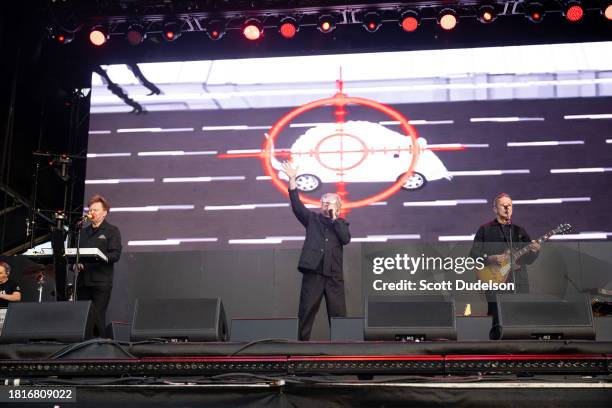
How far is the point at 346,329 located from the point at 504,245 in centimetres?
244

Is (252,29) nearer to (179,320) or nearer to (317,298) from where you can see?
(317,298)

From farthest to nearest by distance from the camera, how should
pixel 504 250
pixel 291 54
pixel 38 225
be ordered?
pixel 38 225 < pixel 291 54 < pixel 504 250

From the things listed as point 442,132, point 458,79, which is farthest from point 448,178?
point 458,79

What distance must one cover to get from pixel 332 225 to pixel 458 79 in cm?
303

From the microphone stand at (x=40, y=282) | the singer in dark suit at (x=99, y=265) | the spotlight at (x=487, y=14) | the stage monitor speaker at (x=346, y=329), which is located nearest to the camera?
the stage monitor speaker at (x=346, y=329)

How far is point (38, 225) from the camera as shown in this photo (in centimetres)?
1082

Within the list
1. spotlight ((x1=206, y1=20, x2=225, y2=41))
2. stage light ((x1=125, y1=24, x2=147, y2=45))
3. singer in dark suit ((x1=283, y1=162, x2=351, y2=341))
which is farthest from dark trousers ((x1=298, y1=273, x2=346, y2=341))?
stage light ((x1=125, y1=24, x2=147, y2=45))

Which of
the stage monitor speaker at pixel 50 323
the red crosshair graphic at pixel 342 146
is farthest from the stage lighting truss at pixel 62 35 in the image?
the stage monitor speaker at pixel 50 323

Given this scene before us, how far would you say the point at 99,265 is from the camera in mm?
6422

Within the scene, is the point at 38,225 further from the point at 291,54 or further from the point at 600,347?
the point at 600,347

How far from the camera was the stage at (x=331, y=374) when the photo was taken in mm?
3447

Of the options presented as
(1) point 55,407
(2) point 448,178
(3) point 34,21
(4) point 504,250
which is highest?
(3) point 34,21

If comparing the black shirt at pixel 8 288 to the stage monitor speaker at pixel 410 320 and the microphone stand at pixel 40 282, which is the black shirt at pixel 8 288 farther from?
the stage monitor speaker at pixel 410 320

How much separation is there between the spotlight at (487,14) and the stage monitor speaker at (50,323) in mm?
5527
